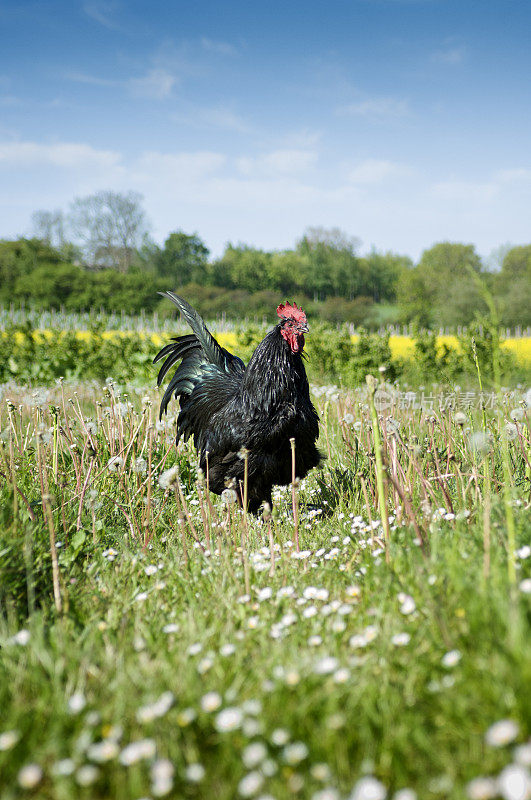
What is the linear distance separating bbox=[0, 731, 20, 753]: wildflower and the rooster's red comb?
2.93m

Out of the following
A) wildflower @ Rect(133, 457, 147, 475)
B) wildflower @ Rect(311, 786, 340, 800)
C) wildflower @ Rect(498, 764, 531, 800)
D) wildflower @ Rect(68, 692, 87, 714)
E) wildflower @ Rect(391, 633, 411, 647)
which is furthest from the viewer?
wildflower @ Rect(133, 457, 147, 475)

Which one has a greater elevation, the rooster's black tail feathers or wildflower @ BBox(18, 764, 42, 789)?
the rooster's black tail feathers

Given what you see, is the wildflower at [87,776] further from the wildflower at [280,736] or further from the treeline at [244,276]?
the treeline at [244,276]

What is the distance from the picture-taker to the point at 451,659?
1354 mm

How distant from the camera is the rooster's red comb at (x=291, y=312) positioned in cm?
361

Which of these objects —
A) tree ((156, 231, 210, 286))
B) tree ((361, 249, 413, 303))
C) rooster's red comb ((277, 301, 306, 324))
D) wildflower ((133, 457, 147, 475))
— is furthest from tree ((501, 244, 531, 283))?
wildflower ((133, 457, 147, 475))

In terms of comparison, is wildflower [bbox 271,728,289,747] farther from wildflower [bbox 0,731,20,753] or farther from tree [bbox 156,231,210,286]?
tree [bbox 156,231,210,286]

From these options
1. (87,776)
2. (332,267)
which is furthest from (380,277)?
(87,776)

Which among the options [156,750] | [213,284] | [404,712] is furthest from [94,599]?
[213,284]

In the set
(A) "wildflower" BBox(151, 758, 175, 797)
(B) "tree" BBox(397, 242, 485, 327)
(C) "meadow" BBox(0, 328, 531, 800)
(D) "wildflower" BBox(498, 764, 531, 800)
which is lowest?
(C) "meadow" BBox(0, 328, 531, 800)

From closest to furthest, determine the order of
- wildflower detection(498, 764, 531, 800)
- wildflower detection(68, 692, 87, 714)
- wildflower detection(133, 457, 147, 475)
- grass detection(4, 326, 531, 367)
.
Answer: wildflower detection(498, 764, 531, 800), wildflower detection(68, 692, 87, 714), wildflower detection(133, 457, 147, 475), grass detection(4, 326, 531, 367)

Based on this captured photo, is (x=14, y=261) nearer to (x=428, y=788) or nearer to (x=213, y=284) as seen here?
(x=213, y=284)

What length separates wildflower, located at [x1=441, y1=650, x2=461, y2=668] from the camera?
53.0 inches

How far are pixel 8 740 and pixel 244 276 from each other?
7200 centimetres
